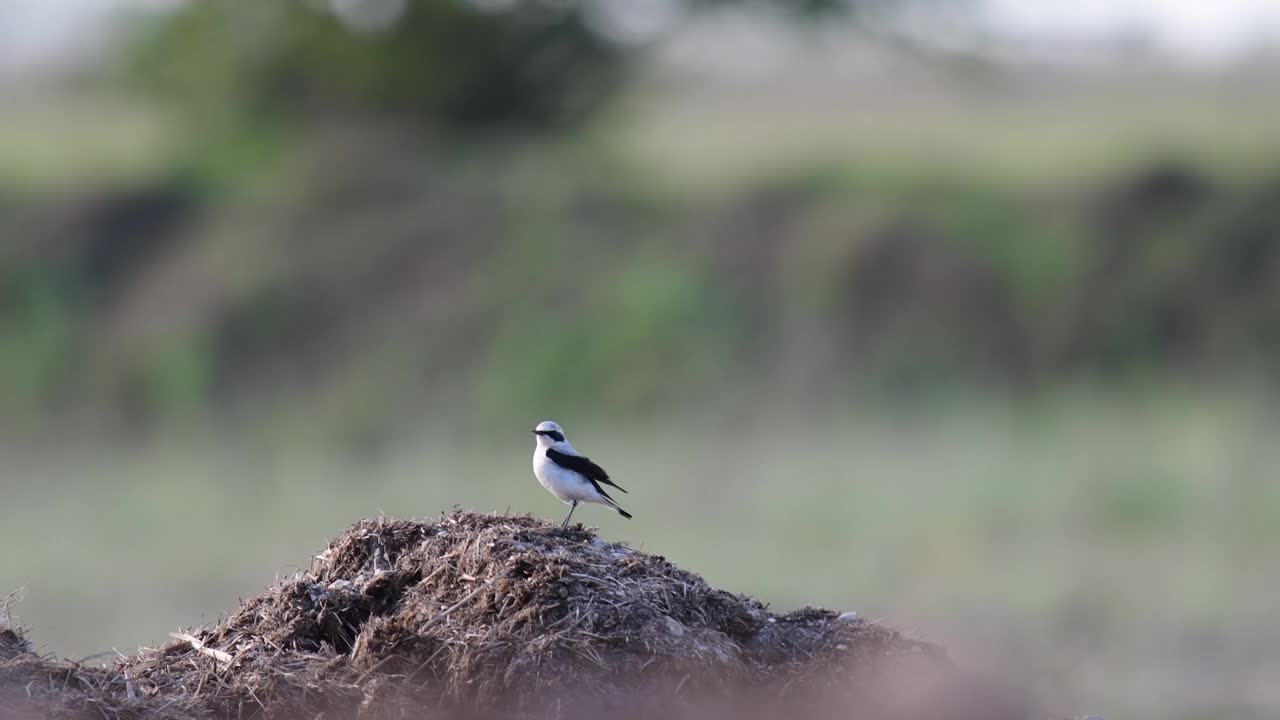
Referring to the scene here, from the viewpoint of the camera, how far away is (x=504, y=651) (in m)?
7.71

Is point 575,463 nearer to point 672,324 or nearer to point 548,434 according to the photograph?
point 548,434

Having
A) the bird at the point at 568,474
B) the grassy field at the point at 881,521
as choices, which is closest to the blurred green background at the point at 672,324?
the grassy field at the point at 881,521

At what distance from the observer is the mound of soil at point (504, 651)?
25.0 ft

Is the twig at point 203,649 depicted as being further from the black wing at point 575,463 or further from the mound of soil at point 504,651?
the black wing at point 575,463

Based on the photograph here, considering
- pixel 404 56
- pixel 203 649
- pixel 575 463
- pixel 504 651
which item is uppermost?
pixel 404 56

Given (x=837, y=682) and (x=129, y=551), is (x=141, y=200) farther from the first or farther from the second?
(x=837, y=682)

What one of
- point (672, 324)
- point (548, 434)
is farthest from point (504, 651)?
point (672, 324)

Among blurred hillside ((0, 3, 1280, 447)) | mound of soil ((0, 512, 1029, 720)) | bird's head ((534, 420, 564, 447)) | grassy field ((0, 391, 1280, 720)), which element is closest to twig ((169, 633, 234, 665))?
mound of soil ((0, 512, 1029, 720))

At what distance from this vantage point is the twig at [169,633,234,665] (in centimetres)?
817

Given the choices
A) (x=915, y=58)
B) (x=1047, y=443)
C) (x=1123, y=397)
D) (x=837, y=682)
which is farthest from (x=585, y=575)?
(x=915, y=58)

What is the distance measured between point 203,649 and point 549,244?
2258 centimetres

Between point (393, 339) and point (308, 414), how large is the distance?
217 cm

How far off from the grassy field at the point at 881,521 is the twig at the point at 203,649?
7842 millimetres

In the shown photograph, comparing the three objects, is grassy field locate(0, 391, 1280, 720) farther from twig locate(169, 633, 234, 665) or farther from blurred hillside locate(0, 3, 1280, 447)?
twig locate(169, 633, 234, 665)
